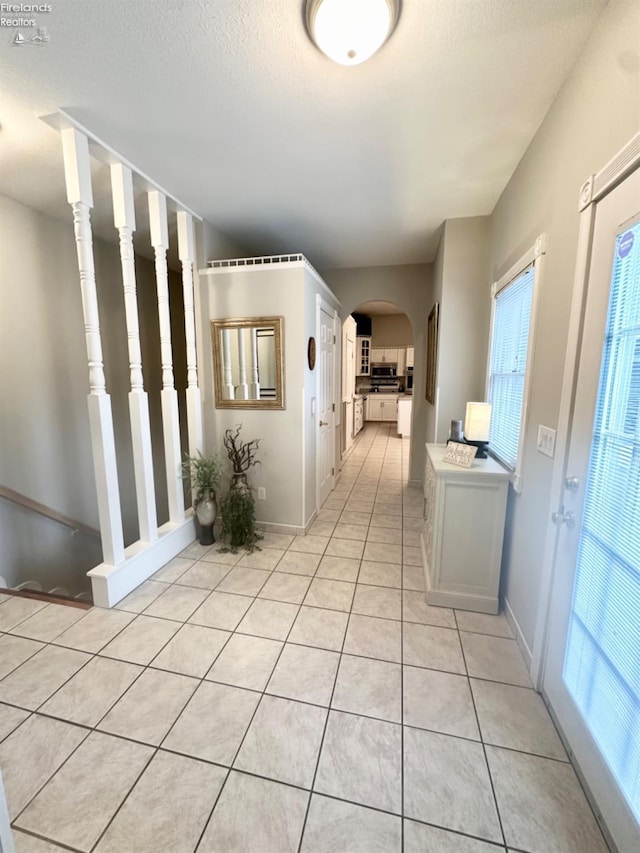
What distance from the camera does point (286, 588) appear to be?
7.57 feet

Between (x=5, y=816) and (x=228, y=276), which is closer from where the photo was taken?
(x=5, y=816)

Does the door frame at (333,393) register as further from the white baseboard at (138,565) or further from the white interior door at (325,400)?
the white baseboard at (138,565)

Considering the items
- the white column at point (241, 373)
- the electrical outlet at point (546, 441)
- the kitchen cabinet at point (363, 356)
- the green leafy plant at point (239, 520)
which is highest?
the kitchen cabinet at point (363, 356)

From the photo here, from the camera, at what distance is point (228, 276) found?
2885mm

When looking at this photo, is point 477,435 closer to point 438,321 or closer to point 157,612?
point 438,321

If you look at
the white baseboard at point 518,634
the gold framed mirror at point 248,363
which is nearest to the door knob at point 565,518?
the white baseboard at point 518,634

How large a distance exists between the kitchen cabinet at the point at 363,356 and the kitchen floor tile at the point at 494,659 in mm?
7293

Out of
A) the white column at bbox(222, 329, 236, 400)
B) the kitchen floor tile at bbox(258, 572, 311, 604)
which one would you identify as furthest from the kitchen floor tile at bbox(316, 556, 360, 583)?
the white column at bbox(222, 329, 236, 400)

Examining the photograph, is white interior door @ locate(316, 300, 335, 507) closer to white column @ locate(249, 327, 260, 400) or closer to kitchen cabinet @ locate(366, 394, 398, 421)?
white column @ locate(249, 327, 260, 400)

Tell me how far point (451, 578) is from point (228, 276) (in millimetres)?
2830

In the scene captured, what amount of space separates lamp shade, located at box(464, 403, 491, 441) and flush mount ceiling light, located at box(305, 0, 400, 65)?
185cm

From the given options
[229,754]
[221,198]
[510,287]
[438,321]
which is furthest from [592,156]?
[229,754]

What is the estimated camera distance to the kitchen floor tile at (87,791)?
1.08m

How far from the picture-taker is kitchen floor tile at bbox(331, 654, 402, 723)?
147 cm
